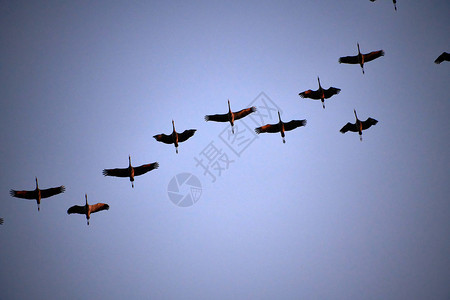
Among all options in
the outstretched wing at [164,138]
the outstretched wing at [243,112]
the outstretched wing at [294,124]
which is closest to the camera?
the outstretched wing at [164,138]

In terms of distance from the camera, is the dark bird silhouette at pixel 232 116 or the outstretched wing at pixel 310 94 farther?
the outstretched wing at pixel 310 94

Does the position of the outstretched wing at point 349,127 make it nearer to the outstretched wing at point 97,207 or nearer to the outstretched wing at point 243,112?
the outstretched wing at point 243,112

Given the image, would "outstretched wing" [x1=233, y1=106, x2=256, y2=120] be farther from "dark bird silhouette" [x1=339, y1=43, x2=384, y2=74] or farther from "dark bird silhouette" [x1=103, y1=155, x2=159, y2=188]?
"dark bird silhouette" [x1=339, y1=43, x2=384, y2=74]

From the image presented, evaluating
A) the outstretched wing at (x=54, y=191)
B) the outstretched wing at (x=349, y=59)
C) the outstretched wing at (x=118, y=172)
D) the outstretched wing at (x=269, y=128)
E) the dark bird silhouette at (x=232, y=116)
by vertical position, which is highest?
the outstretched wing at (x=349, y=59)

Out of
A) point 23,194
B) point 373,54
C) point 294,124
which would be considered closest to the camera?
point 23,194

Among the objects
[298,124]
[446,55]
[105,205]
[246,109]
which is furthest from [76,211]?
[446,55]

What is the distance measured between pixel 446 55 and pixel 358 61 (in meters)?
8.62

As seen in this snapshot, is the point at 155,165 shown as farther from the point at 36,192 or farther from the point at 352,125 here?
the point at 352,125

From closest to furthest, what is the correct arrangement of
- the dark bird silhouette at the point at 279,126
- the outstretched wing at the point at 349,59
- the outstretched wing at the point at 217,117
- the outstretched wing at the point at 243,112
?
1. the outstretched wing at the point at 243,112
2. the dark bird silhouette at the point at 279,126
3. the outstretched wing at the point at 217,117
4. the outstretched wing at the point at 349,59

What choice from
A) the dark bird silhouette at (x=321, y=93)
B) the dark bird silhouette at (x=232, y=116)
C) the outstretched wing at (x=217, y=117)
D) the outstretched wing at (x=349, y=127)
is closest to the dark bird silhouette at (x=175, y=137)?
the outstretched wing at (x=217, y=117)

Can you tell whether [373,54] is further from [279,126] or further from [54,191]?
[54,191]

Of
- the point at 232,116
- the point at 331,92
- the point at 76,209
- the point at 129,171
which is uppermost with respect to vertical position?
the point at 331,92

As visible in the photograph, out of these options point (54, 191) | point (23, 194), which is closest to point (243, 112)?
point (54, 191)

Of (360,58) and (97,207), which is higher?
(360,58)
